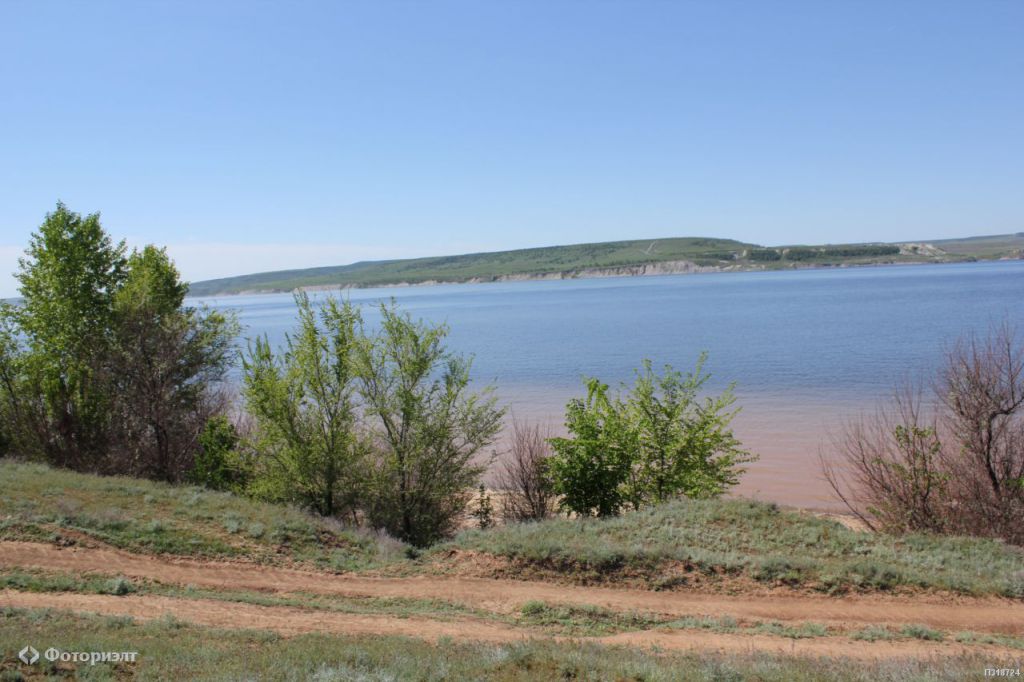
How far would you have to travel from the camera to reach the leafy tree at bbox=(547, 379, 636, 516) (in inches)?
832

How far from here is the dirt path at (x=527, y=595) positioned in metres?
12.0

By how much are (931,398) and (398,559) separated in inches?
1227

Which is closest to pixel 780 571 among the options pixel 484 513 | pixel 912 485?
pixel 912 485

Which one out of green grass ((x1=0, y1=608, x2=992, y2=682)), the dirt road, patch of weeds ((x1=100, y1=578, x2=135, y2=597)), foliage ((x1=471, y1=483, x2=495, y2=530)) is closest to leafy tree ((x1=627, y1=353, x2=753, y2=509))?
foliage ((x1=471, y1=483, x2=495, y2=530))

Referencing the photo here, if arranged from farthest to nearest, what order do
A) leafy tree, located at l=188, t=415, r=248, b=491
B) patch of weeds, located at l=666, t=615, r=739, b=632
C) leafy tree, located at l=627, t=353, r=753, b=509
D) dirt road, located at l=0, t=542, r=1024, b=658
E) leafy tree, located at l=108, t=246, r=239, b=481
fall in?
leafy tree, located at l=108, t=246, r=239, b=481 < leafy tree, located at l=188, t=415, r=248, b=491 < leafy tree, located at l=627, t=353, r=753, b=509 < patch of weeds, located at l=666, t=615, r=739, b=632 < dirt road, located at l=0, t=542, r=1024, b=658

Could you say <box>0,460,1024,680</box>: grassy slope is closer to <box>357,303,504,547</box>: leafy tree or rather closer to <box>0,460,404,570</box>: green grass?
<box>0,460,404,570</box>: green grass

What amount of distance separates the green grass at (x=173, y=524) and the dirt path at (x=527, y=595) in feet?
1.94

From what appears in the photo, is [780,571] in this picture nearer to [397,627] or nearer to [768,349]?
[397,627]

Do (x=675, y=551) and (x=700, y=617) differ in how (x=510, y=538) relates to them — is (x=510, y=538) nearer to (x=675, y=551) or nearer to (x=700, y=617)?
(x=675, y=551)

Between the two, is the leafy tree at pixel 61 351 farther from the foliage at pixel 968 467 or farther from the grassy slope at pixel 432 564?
the foliage at pixel 968 467

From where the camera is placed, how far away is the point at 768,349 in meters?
61.7

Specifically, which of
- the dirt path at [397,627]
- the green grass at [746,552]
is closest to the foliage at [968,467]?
the green grass at [746,552]

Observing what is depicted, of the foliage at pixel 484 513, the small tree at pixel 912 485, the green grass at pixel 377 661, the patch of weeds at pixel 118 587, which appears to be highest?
the green grass at pixel 377 661

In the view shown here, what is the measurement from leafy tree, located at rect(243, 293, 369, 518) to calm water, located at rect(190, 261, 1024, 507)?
50.6 ft
